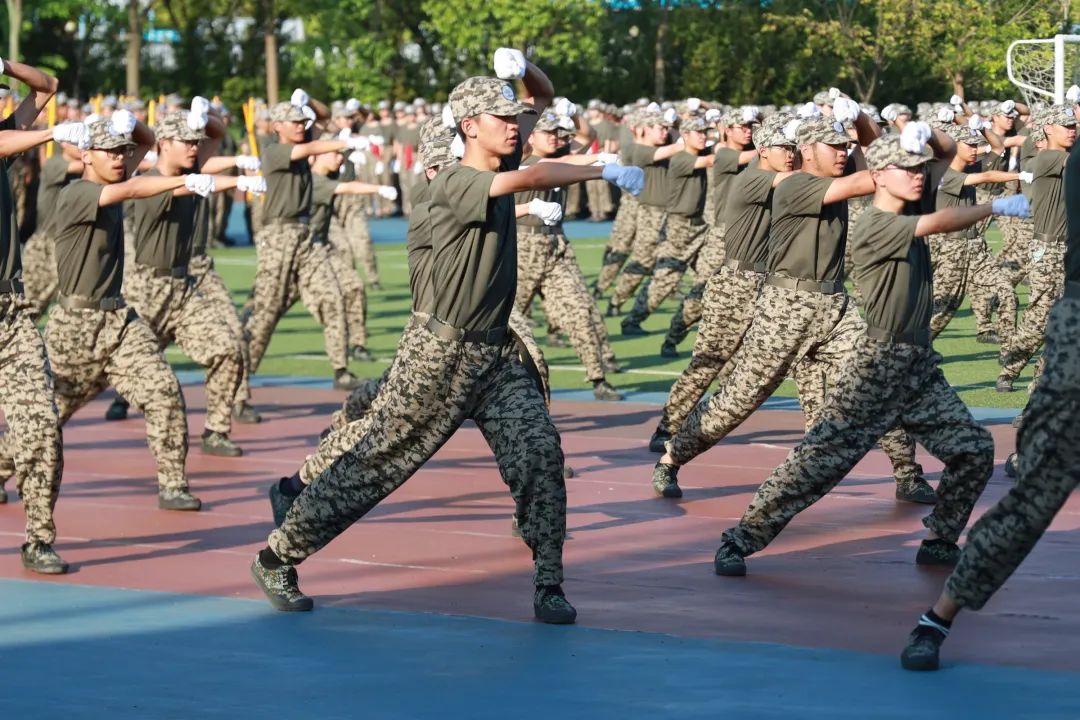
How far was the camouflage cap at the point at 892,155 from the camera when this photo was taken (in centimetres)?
829

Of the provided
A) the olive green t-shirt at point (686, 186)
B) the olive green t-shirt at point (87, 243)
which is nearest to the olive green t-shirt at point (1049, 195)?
the olive green t-shirt at point (686, 186)

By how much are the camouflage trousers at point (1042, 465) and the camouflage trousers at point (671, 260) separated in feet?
42.3

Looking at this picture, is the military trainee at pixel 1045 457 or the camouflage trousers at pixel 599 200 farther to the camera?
the camouflage trousers at pixel 599 200

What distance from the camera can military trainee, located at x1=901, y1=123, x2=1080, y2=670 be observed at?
21.3 feet

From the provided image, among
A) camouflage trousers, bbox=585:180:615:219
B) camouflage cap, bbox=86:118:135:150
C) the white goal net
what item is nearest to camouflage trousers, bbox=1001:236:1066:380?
camouflage cap, bbox=86:118:135:150

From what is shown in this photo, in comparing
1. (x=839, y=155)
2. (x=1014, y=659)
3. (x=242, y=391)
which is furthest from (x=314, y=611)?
(x=242, y=391)

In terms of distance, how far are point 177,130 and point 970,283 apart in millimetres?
8127

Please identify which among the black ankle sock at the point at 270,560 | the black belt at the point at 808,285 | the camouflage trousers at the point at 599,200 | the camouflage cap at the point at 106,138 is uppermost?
the camouflage cap at the point at 106,138

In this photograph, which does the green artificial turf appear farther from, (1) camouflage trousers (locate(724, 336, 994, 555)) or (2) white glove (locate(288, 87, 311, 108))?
(1) camouflage trousers (locate(724, 336, 994, 555))

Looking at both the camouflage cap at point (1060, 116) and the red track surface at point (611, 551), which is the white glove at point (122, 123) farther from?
the camouflage cap at point (1060, 116)

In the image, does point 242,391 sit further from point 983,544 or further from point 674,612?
point 983,544

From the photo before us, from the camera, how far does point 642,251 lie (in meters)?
20.9

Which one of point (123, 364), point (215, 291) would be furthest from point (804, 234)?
point (215, 291)

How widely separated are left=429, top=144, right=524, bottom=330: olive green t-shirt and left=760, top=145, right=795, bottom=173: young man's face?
434cm
